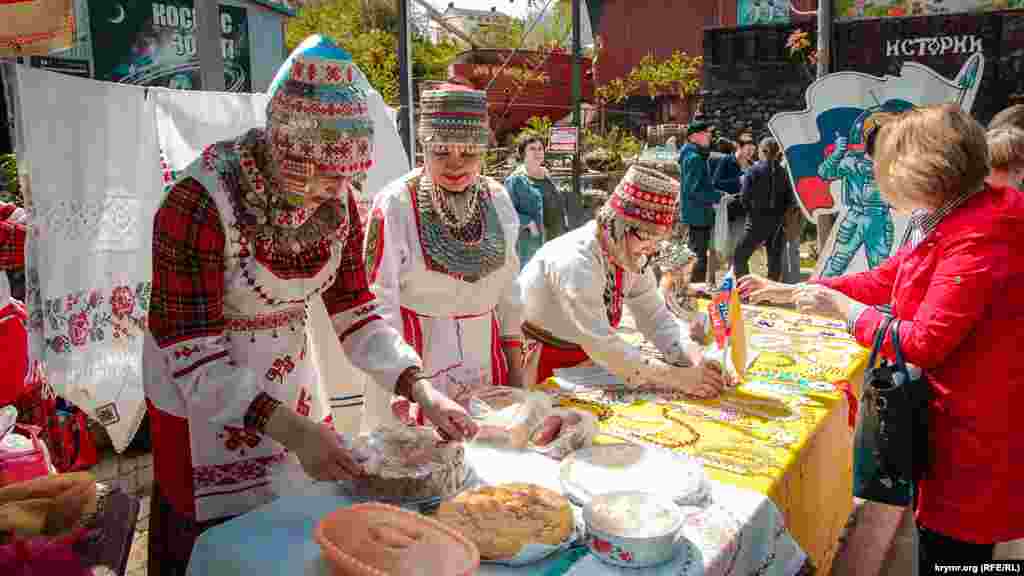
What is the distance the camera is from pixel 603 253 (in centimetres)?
250

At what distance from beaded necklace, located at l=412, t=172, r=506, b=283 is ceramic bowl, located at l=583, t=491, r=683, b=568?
3.36 ft

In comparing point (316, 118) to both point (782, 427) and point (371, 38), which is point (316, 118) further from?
point (371, 38)

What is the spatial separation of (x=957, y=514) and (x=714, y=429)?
2.18 ft

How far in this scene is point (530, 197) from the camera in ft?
20.5

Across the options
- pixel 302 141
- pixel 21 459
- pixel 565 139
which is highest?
pixel 565 139

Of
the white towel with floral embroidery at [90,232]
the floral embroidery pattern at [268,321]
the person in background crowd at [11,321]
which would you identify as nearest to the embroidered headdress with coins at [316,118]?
the floral embroidery pattern at [268,321]

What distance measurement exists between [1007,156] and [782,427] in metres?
1.60

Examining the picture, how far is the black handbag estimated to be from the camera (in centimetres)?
195

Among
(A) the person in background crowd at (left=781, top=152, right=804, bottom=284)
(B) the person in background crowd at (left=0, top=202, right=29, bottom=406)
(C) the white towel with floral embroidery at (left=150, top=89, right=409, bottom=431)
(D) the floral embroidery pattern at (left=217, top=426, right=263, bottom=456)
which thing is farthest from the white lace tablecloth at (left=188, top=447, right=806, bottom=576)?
(A) the person in background crowd at (left=781, top=152, right=804, bottom=284)

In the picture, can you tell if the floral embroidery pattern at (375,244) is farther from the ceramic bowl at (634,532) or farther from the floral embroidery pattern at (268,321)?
the ceramic bowl at (634,532)

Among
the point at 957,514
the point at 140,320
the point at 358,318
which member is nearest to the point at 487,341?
the point at 358,318

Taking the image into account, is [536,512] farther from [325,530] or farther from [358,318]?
[358,318]

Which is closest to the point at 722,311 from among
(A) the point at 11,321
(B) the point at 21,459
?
(B) the point at 21,459

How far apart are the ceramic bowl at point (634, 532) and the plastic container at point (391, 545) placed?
0.23 metres
